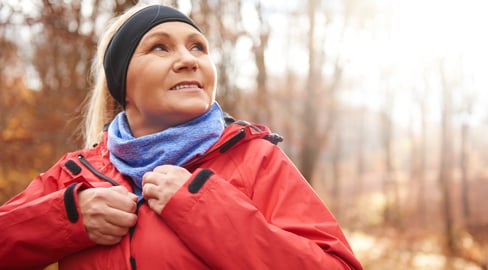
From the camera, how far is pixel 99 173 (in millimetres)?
2006

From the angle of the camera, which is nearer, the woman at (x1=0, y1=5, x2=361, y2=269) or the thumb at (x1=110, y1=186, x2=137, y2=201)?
the woman at (x1=0, y1=5, x2=361, y2=269)

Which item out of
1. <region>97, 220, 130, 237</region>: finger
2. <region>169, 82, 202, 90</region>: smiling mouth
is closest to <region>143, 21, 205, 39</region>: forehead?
<region>169, 82, 202, 90</region>: smiling mouth

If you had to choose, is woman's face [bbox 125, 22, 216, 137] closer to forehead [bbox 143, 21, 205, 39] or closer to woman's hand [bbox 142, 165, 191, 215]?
forehead [bbox 143, 21, 205, 39]

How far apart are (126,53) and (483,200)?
28.2 m

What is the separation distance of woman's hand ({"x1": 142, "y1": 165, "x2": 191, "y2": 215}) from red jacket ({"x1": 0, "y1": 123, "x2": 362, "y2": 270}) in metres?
0.04

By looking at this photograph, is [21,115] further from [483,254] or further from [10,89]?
[483,254]

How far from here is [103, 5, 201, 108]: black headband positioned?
6.75ft

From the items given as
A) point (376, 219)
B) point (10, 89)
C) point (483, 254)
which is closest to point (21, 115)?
point (10, 89)

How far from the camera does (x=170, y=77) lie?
1.93 metres

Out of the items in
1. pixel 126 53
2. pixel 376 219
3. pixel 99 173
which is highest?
pixel 126 53

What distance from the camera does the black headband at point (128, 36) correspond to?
6.75ft

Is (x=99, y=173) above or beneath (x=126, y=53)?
beneath

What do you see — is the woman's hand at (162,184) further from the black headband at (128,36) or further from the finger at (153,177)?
the black headband at (128,36)

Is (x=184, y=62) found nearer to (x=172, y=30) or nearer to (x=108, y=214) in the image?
(x=172, y=30)
